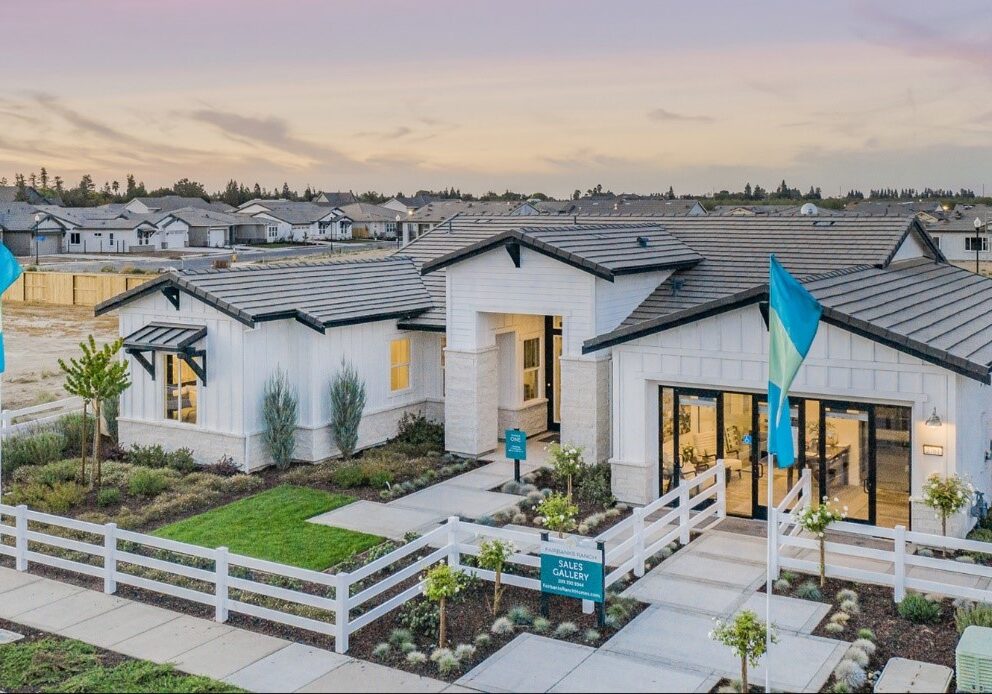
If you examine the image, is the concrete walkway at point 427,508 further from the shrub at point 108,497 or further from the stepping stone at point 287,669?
the stepping stone at point 287,669

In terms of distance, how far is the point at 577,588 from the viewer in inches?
498

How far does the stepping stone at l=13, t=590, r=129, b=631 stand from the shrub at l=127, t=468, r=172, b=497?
4.75 metres

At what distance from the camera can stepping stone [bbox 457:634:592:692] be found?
36.0 feet

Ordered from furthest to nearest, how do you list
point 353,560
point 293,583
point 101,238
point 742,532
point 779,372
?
1. point 101,238
2. point 742,532
3. point 353,560
4. point 293,583
5. point 779,372

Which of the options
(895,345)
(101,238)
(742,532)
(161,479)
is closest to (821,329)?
(895,345)

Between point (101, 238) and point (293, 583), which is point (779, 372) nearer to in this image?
point (293, 583)

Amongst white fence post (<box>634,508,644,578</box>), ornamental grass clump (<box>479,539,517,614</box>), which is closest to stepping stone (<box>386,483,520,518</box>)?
white fence post (<box>634,508,644,578</box>)

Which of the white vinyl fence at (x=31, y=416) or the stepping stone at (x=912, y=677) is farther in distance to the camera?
the white vinyl fence at (x=31, y=416)

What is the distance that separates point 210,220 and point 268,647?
101779 mm

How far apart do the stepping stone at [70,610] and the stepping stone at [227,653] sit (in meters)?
2.09

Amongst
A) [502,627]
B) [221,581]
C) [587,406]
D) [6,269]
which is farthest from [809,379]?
[6,269]

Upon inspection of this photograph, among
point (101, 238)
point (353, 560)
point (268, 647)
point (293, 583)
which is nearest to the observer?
point (268, 647)

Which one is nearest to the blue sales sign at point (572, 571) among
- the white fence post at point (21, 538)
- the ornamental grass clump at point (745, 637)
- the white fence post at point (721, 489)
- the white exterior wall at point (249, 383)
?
the ornamental grass clump at point (745, 637)

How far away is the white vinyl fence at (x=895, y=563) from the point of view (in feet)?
42.1
